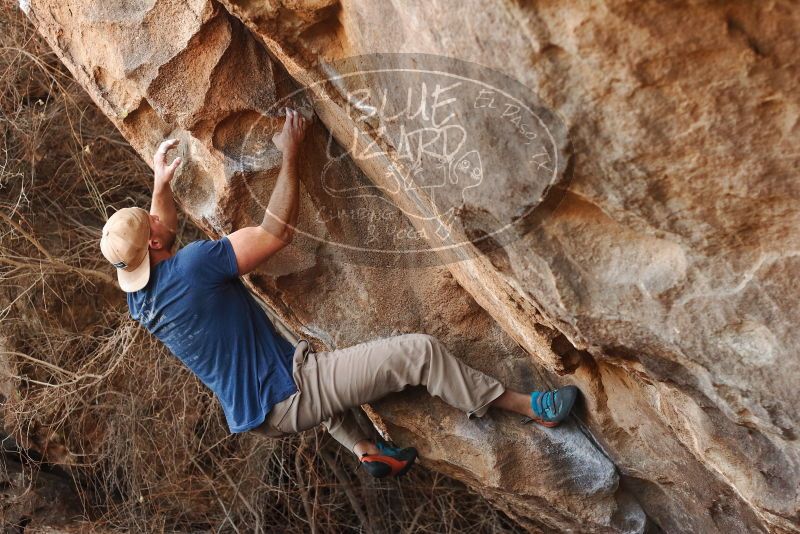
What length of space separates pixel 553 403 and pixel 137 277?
4.52 feet

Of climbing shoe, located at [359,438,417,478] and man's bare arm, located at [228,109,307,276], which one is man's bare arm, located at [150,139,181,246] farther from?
climbing shoe, located at [359,438,417,478]

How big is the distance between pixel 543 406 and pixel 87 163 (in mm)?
2498

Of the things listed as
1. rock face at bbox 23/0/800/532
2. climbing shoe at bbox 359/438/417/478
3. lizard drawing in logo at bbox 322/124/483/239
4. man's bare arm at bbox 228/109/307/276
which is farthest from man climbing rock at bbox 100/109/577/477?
lizard drawing in logo at bbox 322/124/483/239

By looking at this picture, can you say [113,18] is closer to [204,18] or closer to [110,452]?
[204,18]

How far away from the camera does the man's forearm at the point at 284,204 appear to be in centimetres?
252

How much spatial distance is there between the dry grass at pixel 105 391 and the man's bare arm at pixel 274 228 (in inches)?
60.9

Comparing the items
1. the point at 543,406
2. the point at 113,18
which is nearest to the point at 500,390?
the point at 543,406

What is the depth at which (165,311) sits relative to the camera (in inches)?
104

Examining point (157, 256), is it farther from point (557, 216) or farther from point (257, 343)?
point (557, 216)

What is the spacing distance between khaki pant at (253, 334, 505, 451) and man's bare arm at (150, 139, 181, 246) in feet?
1.94

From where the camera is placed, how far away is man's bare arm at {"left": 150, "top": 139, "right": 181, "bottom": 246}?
8.64 feet

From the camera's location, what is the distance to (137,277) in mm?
2629

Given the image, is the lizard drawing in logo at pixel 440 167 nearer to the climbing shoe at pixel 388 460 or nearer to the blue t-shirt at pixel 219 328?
the blue t-shirt at pixel 219 328

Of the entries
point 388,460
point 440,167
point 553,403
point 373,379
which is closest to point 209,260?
point 373,379
